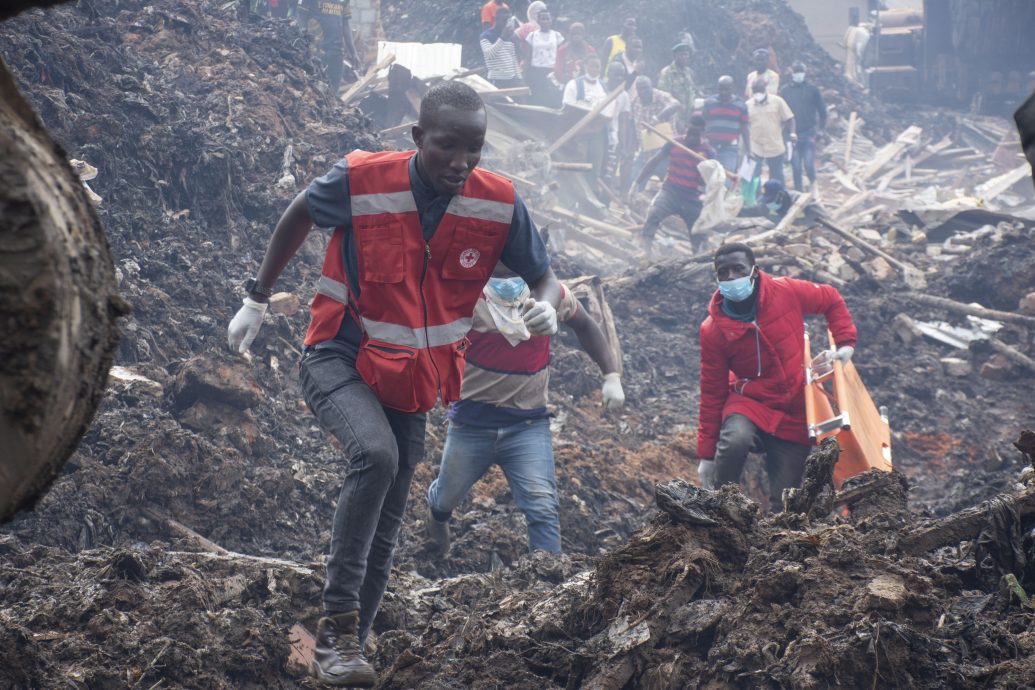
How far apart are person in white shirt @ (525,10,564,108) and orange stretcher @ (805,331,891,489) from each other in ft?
48.9

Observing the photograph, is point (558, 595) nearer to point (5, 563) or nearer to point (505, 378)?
point (505, 378)

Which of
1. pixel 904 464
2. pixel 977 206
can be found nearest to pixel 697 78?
pixel 977 206

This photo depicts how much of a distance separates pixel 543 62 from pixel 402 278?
17693 millimetres

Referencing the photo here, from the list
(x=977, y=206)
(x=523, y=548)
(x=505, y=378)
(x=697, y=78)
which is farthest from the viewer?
(x=697, y=78)

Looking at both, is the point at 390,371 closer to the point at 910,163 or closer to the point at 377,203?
the point at 377,203

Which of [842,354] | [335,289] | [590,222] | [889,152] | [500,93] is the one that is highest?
[335,289]

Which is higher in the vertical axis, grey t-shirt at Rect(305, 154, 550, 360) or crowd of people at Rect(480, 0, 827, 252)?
grey t-shirt at Rect(305, 154, 550, 360)

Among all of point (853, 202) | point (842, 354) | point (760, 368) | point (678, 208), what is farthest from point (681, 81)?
point (760, 368)

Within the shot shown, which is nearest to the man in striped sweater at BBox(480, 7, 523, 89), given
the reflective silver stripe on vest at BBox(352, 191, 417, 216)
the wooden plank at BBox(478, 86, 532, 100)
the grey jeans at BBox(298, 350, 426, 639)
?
the wooden plank at BBox(478, 86, 532, 100)

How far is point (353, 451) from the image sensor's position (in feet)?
10.6

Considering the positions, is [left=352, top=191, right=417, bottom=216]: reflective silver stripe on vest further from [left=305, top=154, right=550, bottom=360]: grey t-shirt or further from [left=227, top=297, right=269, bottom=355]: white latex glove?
[left=227, top=297, right=269, bottom=355]: white latex glove

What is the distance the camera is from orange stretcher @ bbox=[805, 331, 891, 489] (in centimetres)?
575

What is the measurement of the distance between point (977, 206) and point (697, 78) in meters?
14.6

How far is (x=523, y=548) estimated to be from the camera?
5883mm
